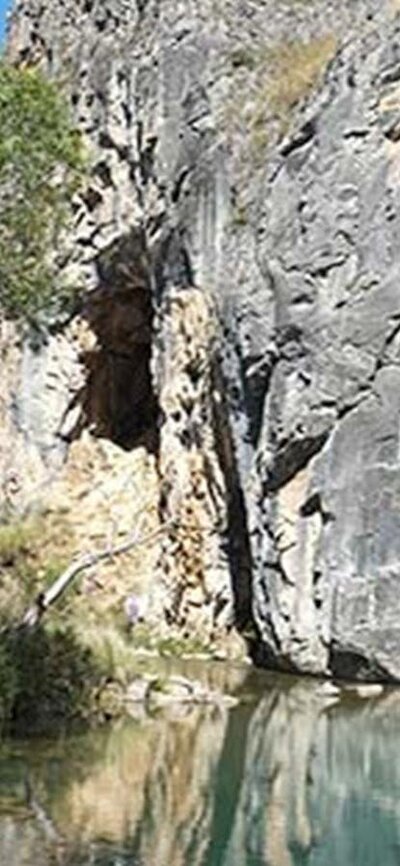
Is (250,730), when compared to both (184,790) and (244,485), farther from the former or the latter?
(244,485)

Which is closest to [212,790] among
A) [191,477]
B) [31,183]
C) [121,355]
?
[31,183]

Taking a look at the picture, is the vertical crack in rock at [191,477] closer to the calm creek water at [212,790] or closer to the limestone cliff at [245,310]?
the limestone cliff at [245,310]

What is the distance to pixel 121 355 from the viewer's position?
4969cm

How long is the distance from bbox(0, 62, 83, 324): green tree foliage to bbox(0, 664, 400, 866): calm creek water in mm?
6714

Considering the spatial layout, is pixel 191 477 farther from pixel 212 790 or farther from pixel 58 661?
pixel 212 790

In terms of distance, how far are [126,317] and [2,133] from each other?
87.6 feet

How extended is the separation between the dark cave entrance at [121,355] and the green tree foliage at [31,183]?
860 inches

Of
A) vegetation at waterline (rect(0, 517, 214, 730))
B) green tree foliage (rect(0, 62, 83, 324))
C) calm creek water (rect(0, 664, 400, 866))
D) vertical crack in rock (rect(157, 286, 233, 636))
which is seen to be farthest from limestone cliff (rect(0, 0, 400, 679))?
green tree foliage (rect(0, 62, 83, 324))

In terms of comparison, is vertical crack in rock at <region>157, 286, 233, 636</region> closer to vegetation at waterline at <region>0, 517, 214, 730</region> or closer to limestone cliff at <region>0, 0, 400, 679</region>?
limestone cliff at <region>0, 0, 400, 679</region>

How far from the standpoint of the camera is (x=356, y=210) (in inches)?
1331

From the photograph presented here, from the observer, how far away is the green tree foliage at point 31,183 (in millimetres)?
22328

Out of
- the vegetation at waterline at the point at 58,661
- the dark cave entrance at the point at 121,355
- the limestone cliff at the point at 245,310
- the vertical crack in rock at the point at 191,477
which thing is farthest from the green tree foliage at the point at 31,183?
the dark cave entrance at the point at 121,355

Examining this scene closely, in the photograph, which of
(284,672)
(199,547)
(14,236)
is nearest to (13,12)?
(199,547)

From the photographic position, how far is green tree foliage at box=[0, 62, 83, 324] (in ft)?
73.3
